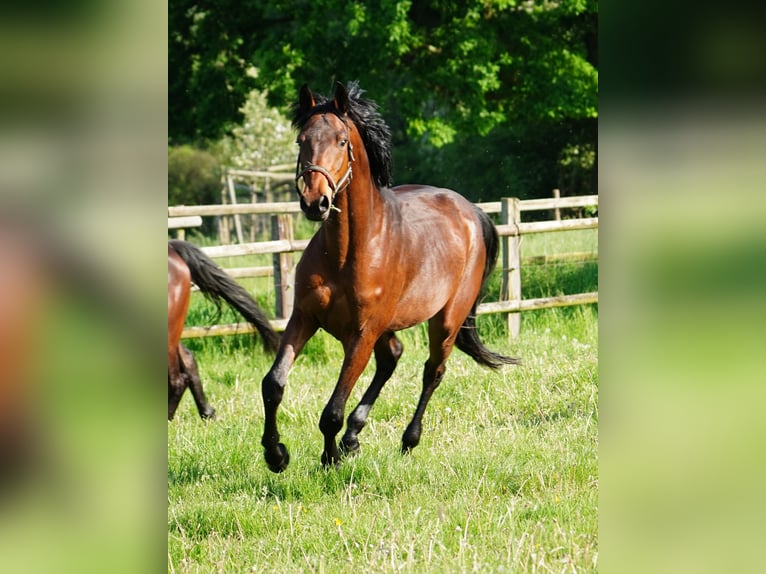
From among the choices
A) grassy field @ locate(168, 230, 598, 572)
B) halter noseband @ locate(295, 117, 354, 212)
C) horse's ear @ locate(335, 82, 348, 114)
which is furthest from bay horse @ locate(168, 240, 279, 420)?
horse's ear @ locate(335, 82, 348, 114)

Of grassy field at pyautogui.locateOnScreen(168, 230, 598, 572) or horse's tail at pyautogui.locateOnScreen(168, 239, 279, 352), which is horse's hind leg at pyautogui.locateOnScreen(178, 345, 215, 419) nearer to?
grassy field at pyautogui.locateOnScreen(168, 230, 598, 572)

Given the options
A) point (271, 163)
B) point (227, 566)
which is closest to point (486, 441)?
point (227, 566)

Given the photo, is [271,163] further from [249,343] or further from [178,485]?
[178,485]

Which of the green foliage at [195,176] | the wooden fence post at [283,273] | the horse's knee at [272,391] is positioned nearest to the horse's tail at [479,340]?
the horse's knee at [272,391]

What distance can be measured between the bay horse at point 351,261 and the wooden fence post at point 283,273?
3371 millimetres

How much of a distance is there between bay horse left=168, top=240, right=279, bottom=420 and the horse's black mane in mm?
1636

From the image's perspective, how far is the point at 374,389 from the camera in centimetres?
546

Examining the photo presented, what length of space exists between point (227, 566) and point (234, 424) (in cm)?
270

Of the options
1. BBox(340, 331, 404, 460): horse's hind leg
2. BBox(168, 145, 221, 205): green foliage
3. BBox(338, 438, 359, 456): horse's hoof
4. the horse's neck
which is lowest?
BBox(338, 438, 359, 456): horse's hoof

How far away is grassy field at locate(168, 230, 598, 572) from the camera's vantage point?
10.1 feet

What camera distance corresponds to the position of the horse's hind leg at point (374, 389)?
507 cm

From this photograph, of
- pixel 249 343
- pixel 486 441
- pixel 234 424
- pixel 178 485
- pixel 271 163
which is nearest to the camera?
pixel 178 485
